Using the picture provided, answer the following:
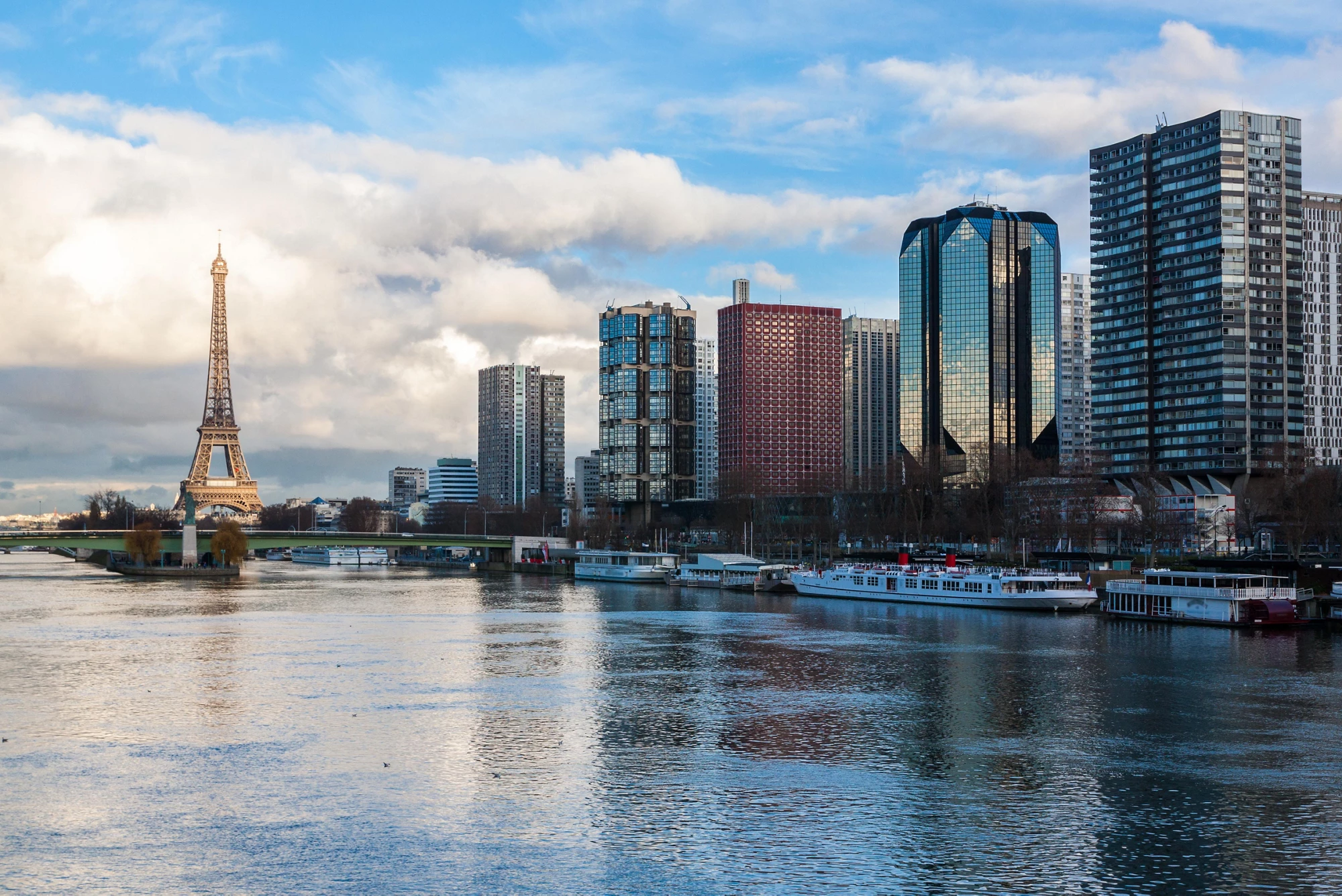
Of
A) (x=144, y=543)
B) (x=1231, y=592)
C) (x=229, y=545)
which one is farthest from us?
(x=229, y=545)

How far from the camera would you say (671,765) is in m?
43.5

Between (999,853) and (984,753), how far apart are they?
1207cm

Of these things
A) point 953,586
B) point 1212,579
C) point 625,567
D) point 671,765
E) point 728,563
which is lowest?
point 625,567

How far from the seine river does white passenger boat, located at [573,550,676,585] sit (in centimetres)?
8218

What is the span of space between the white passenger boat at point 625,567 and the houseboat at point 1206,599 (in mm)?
72839

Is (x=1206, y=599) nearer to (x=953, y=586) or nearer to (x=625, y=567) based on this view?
(x=953, y=586)

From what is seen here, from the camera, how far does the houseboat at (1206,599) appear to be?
89.6m

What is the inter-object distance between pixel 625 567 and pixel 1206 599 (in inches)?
3500

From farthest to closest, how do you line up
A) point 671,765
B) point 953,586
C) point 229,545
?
point 229,545
point 953,586
point 671,765

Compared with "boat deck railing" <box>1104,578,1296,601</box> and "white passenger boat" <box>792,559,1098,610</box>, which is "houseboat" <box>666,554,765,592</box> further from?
"boat deck railing" <box>1104,578,1296,601</box>

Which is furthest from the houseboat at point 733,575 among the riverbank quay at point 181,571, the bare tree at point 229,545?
the bare tree at point 229,545

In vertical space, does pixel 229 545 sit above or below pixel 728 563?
above

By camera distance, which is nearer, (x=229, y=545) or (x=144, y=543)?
(x=144, y=543)

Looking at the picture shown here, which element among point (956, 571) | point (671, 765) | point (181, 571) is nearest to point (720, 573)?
point (956, 571)
